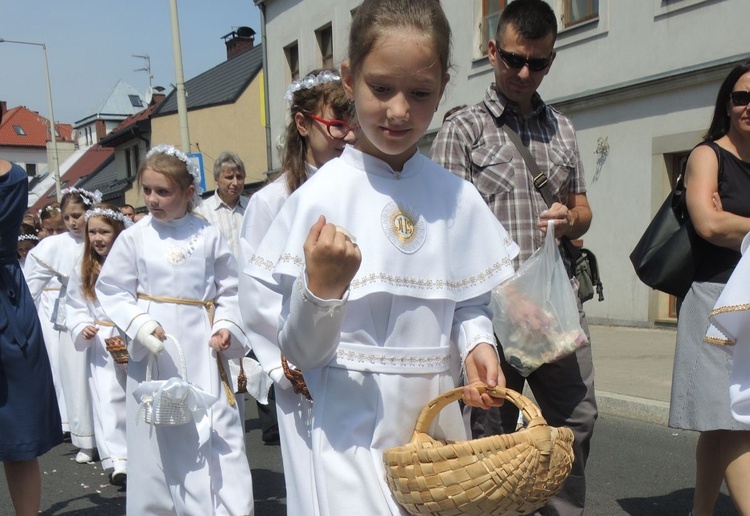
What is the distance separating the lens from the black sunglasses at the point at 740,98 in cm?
387

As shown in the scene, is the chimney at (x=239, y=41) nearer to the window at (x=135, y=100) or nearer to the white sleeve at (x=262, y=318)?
the window at (x=135, y=100)

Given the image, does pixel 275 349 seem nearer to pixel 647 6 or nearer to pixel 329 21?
pixel 647 6

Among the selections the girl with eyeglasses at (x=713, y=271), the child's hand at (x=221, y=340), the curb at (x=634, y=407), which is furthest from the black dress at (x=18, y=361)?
the curb at (x=634, y=407)

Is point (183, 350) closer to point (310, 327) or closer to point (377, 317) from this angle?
point (377, 317)

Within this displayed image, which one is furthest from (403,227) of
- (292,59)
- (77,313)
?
(292,59)

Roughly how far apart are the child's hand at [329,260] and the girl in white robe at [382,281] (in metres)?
0.10

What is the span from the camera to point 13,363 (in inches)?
162

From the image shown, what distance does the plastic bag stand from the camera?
3424 millimetres

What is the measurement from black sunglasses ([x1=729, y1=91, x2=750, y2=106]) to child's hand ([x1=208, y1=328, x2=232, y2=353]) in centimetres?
272

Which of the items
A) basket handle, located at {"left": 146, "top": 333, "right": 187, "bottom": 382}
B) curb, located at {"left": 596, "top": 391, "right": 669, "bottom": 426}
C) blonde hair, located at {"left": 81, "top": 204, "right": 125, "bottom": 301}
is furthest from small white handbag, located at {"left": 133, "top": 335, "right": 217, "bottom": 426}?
curb, located at {"left": 596, "top": 391, "right": 669, "bottom": 426}

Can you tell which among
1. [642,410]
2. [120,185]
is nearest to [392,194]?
[642,410]

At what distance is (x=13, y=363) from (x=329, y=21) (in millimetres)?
18656

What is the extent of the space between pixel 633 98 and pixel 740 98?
8.93 meters

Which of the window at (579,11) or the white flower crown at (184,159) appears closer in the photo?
the white flower crown at (184,159)
